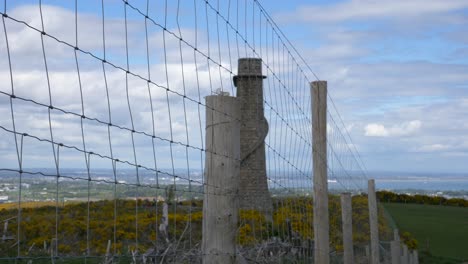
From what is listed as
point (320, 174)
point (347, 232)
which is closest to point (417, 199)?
point (347, 232)

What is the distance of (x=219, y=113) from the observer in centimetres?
562

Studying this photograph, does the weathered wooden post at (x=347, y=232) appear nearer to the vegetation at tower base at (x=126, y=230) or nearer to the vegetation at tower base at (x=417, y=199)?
the vegetation at tower base at (x=126, y=230)

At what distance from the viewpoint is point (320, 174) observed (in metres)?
8.65

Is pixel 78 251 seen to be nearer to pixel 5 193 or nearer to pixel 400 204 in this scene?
pixel 5 193

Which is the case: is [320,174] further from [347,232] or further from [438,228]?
[438,228]

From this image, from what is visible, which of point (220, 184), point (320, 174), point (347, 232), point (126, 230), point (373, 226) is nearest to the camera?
point (220, 184)

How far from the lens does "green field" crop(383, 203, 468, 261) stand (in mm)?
28141

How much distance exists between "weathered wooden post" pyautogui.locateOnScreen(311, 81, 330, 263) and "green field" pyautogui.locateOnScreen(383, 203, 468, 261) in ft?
58.7

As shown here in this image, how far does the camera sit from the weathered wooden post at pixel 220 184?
5555 mm

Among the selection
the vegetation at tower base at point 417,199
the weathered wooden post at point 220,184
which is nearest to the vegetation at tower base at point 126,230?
the weathered wooden post at point 220,184

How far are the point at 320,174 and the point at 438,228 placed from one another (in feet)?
96.4

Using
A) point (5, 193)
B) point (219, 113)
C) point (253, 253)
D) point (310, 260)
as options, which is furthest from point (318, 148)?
point (5, 193)

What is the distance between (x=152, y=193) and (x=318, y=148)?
3.51m

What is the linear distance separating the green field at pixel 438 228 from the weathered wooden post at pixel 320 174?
58.7ft
